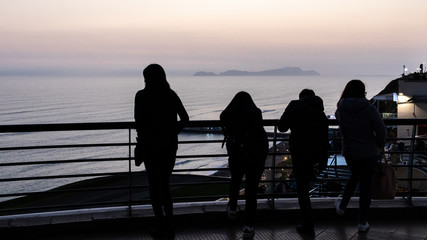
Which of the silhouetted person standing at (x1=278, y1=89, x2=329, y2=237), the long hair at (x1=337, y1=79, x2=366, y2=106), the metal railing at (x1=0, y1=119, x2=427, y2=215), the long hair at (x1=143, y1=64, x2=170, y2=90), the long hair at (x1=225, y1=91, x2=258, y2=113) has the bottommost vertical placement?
the metal railing at (x1=0, y1=119, x2=427, y2=215)

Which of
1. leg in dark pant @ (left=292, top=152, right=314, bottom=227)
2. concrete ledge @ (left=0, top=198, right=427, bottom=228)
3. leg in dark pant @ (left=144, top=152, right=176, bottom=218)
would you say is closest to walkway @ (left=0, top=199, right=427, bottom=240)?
concrete ledge @ (left=0, top=198, right=427, bottom=228)

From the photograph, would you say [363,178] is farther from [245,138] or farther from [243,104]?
[243,104]

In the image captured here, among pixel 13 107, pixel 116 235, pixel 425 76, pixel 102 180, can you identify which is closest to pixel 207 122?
pixel 116 235

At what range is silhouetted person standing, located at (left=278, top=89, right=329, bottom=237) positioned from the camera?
3.93 metres

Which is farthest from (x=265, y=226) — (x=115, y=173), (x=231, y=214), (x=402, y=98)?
(x=402, y=98)

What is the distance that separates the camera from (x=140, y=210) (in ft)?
14.7

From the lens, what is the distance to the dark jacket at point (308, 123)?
3922 millimetres

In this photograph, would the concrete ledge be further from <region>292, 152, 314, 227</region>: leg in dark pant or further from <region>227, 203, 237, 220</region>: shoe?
<region>292, 152, 314, 227</region>: leg in dark pant

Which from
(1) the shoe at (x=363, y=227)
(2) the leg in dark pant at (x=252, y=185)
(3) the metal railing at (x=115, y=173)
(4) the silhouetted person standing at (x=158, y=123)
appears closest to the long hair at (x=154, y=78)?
(4) the silhouetted person standing at (x=158, y=123)

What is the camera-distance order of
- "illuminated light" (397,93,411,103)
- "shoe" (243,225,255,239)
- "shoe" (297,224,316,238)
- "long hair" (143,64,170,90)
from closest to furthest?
"long hair" (143,64,170,90), "shoe" (243,225,255,239), "shoe" (297,224,316,238), "illuminated light" (397,93,411,103)

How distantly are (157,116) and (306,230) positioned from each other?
191cm

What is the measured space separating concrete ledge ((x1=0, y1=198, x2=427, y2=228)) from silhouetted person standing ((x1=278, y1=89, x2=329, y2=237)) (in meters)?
0.56

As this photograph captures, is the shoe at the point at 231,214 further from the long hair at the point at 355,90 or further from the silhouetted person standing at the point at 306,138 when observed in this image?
the long hair at the point at 355,90

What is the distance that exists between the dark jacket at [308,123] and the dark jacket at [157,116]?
106cm
